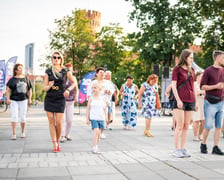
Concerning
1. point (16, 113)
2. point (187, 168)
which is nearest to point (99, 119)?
point (187, 168)

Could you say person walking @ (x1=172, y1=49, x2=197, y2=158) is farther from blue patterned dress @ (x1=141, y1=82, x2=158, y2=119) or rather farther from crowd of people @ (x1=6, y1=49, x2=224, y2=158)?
blue patterned dress @ (x1=141, y1=82, x2=158, y2=119)

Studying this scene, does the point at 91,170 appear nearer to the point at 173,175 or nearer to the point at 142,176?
the point at 142,176

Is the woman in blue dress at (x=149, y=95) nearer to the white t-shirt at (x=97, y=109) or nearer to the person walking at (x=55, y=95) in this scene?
the white t-shirt at (x=97, y=109)

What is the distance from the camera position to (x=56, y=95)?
26.6 ft

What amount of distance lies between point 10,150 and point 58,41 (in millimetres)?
48204

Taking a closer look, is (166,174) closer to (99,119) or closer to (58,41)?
(99,119)

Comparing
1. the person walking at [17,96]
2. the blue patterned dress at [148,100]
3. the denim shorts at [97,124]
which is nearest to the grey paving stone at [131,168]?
the denim shorts at [97,124]

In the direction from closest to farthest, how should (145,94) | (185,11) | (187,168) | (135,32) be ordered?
(187,168) → (145,94) → (185,11) → (135,32)

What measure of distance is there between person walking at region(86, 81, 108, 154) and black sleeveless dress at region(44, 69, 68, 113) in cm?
57

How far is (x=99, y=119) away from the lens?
8.00 metres

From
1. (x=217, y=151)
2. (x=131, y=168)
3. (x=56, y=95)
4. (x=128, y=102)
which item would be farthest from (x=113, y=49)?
(x=131, y=168)

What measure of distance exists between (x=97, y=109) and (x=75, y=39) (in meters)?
49.4

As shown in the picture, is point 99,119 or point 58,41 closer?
point 99,119

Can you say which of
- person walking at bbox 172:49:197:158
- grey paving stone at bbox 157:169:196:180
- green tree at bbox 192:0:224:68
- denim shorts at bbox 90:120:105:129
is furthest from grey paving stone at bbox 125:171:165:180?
green tree at bbox 192:0:224:68
